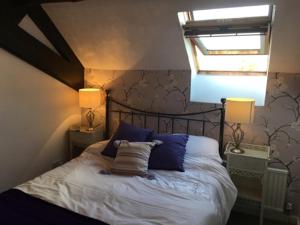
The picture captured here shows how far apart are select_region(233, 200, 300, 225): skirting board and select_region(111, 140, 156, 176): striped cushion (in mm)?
1305

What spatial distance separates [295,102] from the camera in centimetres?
249

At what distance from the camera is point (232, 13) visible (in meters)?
2.48

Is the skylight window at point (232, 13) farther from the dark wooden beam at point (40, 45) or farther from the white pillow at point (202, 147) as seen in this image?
the dark wooden beam at point (40, 45)

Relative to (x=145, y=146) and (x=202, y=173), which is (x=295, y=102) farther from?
(x=145, y=146)

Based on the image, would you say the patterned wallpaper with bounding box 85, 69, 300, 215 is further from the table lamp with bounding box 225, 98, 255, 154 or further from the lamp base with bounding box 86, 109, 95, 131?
the lamp base with bounding box 86, 109, 95, 131

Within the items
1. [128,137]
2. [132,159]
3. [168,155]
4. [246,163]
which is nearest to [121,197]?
[132,159]

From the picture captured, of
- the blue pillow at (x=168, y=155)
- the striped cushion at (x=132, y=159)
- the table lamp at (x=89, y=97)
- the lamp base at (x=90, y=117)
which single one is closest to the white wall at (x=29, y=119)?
the lamp base at (x=90, y=117)

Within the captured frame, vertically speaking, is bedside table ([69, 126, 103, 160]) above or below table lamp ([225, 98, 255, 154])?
below

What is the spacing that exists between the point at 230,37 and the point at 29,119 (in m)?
2.45

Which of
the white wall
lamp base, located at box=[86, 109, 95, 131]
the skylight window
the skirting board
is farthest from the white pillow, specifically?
the white wall

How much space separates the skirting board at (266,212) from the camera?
2617 millimetres

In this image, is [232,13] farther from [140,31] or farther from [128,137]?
[128,137]

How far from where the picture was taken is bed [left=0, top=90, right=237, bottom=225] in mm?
1546

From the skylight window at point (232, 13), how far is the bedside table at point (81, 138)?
185cm
